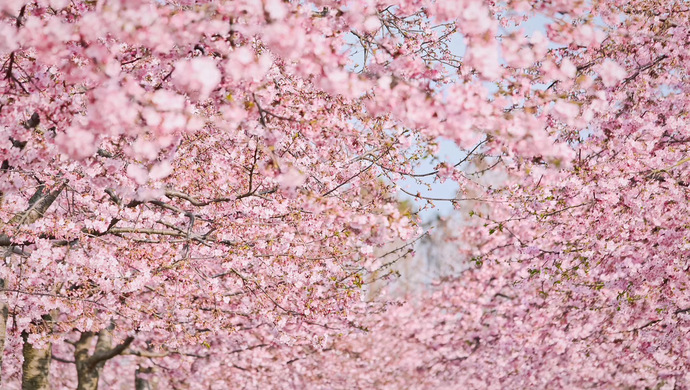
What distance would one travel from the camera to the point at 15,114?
193 inches

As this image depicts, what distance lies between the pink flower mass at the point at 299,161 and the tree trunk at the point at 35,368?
4 cm

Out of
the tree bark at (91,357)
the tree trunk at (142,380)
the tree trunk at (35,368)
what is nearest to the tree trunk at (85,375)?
the tree bark at (91,357)

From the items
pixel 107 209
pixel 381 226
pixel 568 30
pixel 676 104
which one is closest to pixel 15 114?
pixel 107 209

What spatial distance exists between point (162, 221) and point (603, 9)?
19.9 feet

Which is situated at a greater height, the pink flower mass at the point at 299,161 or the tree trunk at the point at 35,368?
the pink flower mass at the point at 299,161

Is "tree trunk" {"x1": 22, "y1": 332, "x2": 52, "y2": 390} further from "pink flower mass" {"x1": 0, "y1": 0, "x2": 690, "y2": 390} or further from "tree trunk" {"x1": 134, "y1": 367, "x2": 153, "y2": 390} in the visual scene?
"tree trunk" {"x1": 134, "y1": 367, "x2": 153, "y2": 390}

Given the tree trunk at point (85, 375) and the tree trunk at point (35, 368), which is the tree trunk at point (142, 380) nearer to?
the tree trunk at point (85, 375)

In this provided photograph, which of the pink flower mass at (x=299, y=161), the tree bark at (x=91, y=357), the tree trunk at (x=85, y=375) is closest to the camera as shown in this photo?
the pink flower mass at (x=299, y=161)

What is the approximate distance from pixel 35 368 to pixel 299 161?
599 centimetres

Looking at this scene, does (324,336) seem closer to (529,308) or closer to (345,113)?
(345,113)

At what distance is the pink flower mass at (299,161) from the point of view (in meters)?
3.58

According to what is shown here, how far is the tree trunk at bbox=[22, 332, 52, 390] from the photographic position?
9250 millimetres

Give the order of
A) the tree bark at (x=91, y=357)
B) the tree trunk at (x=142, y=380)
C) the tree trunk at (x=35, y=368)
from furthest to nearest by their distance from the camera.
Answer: the tree trunk at (x=142, y=380) < the tree bark at (x=91, y=357) < the tree trunk at (x=35, y=368)

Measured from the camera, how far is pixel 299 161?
23.0 feet
